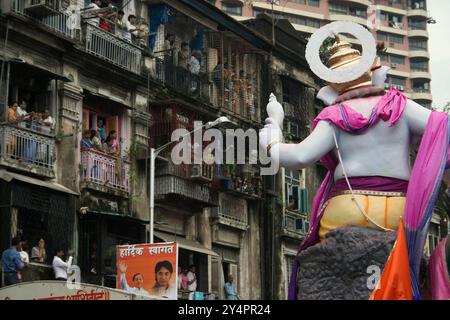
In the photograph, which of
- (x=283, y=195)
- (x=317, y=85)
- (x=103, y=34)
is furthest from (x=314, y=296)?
(x=317, y=85)

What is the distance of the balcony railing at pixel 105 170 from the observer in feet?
79.3

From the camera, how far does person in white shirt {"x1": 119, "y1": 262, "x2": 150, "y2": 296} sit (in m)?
20.0

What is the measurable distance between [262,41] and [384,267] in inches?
989

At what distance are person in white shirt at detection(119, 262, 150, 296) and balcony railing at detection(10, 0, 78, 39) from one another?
19.2 feet

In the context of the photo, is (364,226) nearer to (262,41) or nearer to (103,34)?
(103,34)

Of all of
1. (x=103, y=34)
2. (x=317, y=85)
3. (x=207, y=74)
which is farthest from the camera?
(x=317, y=85)

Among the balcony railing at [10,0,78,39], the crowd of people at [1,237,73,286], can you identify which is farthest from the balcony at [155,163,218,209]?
the crowd of people at [1,237,73,286]

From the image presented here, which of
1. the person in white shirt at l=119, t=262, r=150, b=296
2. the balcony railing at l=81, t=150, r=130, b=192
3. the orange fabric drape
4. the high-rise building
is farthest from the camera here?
the high-rise building

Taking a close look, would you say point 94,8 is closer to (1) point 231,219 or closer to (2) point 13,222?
(2) point 13,222

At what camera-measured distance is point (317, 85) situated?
118 ft

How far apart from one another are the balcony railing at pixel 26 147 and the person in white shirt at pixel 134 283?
322 centimetres

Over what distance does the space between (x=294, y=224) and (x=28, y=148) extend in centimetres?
1239

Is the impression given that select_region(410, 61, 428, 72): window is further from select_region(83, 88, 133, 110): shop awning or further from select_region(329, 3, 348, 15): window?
select_region(83, 88, 133, 110): shop awning
